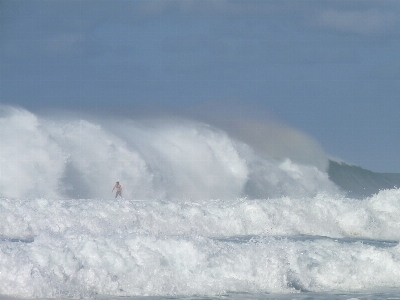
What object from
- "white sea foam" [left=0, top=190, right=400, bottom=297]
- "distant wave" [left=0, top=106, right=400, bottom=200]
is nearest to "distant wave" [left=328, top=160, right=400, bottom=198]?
"distant wave" [left=0, top=106, right=400, bottom=200]

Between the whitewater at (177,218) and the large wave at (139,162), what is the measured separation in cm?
5

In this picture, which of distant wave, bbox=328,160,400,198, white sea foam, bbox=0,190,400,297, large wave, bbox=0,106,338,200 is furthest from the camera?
distant wave, bbox=328,160,400,198

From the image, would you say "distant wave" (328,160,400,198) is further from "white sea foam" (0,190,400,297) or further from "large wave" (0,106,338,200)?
"white sea foam" (0,190,400,297)

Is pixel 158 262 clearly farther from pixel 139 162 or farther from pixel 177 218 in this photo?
pixel 139 162

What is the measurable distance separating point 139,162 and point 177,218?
934cm

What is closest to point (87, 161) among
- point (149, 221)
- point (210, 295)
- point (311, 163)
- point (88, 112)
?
point (88, 112)

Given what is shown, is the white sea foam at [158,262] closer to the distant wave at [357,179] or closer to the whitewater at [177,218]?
the whitewater at [177,218]

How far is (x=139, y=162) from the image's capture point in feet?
86.0

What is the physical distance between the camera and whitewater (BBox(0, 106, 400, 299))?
977cm

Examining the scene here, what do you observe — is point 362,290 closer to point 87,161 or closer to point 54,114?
point 87,161

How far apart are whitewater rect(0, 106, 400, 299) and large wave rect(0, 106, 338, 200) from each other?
0.18 ft

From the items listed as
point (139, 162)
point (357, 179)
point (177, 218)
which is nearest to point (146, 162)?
point (139, 162)

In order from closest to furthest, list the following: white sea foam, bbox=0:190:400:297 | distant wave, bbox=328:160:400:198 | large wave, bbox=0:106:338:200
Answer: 1. white sea foam, bbox=0:190:400:297
2. large wave, bbox=0:106:338:200
3. distant wave, bbox=328:160:400:198

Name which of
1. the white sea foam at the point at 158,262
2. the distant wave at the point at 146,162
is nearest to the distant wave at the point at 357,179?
the distant wave at the point at 146,162
